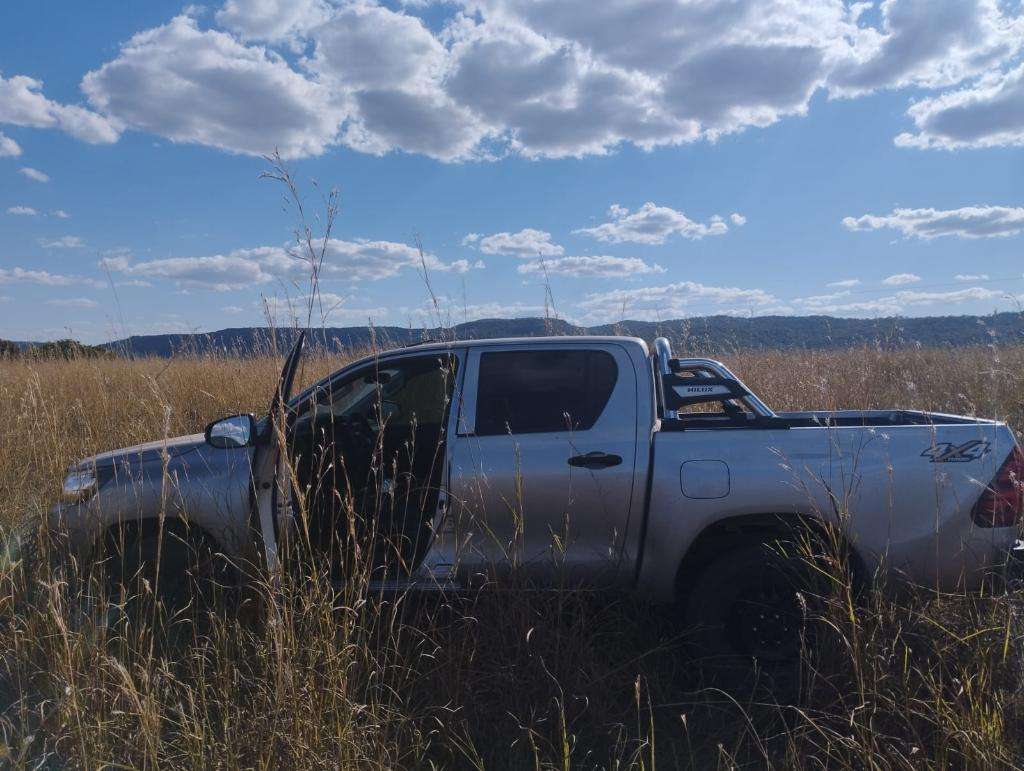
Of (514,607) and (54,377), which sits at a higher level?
(54,377)

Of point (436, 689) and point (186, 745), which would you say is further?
point (436, 689)

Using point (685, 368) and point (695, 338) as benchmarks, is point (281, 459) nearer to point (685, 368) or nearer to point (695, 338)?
point (685, 368)

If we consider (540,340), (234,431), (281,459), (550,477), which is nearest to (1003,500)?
(550,477)

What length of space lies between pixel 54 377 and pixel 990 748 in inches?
438

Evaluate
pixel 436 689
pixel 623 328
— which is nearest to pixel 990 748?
pixel 436 689

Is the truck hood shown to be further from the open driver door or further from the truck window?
the truck window

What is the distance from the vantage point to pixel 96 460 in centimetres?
401

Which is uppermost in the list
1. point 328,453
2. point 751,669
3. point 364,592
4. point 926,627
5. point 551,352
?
point 551,352

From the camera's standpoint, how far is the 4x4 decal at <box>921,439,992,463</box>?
330cm

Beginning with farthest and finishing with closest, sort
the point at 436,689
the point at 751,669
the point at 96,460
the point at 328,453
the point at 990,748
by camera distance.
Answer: the point at 328,453 → the point at 96,460 → the point at 751,669 → the point at 436,689 → the point at 990,748

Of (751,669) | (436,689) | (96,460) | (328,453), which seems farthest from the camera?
(328,453)

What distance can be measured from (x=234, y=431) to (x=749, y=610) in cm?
264

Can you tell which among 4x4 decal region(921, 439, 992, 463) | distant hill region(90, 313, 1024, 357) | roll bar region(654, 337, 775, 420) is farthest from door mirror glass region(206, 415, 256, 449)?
distant hill region(90, 313, 1024, 357)

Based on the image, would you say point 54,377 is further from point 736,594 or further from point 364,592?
point 736,594
